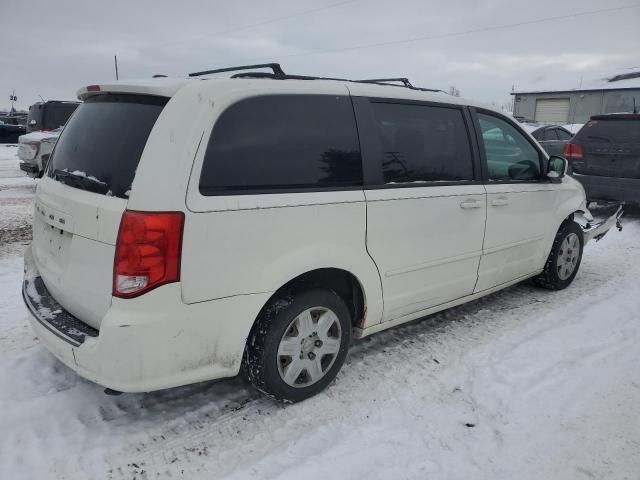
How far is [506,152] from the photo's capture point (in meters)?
4.09

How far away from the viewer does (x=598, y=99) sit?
34.4 m

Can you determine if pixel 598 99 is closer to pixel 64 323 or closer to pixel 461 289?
pixel 461 289

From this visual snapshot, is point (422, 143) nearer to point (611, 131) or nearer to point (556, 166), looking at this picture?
point (556, 166)

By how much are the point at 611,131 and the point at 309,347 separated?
717 cm

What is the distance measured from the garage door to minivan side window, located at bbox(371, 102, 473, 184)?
3813 centimetres

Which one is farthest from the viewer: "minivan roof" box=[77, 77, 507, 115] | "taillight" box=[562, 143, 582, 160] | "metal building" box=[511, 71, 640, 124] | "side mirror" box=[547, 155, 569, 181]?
"metal building" box=[511, 71, 640, 124]

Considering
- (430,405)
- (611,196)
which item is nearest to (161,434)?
(430,405)

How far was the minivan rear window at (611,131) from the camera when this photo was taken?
7504 millimetres

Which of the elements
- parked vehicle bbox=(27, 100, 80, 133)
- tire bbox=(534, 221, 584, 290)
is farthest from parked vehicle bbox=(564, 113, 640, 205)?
parked vehicle bbox=(27, 100, 80, 133)

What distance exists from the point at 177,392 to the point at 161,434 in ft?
1.31

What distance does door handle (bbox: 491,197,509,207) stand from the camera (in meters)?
3.78

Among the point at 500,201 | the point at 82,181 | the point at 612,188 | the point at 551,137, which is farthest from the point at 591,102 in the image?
the point at 82,181

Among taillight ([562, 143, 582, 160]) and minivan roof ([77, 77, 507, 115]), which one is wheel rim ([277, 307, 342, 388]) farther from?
taillight ([562, 143, 582, 160])

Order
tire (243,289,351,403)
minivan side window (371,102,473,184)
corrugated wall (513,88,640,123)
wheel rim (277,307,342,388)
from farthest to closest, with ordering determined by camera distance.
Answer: corrugated wall (513,88,640,123) < minivan side window (371,102,473,184) < wheel rim (277,307,342,388) < tire (243,289,351,403)
